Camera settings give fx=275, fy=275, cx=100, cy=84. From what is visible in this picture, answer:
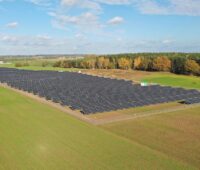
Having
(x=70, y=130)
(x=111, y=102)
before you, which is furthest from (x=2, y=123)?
(x=111, y=102)

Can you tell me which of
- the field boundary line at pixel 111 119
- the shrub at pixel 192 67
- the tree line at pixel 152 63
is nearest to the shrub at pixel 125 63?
the tree line at pixel 152 63

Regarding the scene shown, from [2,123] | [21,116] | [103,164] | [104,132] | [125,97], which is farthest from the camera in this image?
[125,97]

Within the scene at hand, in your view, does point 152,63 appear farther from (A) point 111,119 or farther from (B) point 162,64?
(A) point 111,119

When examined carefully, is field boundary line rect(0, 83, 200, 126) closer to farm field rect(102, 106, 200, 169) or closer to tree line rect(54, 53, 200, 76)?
farm field rect(102, 106, 200, 169)

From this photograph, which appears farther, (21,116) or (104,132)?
(21,116)

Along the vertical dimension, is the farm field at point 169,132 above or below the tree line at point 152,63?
below

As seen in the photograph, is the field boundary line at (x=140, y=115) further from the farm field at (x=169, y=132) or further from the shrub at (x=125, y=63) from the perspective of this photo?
the shrub at (x=125, y=63)

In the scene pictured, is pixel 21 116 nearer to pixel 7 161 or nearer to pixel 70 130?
pixel 70 130
